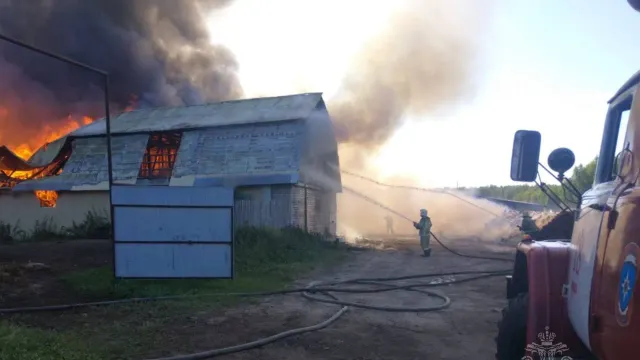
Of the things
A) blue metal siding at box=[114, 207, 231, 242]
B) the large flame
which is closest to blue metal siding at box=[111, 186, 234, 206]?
blue metal siding at box=[114, 207, 231, 242]

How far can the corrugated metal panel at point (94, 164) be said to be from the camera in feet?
61.2

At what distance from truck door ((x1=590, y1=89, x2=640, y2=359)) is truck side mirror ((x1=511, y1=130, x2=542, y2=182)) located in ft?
2.31

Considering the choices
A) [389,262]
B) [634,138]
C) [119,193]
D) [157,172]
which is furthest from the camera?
[157,172]

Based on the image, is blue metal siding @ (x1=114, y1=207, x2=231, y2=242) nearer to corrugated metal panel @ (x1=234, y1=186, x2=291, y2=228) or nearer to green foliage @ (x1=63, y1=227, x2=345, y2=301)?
green foliage @ (x1=63, y1=227, x2=345, y2=301)

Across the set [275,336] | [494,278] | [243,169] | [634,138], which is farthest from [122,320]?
[243,169]

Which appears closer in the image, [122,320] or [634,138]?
[634,138]

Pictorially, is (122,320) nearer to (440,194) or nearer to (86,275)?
(86,275)

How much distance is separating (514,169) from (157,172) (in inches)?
719

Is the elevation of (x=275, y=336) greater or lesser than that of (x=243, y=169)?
lesser

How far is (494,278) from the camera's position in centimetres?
1100

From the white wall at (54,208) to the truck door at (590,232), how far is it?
1760 cm

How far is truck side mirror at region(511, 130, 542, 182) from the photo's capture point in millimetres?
3154

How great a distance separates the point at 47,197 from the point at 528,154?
20.1 metres

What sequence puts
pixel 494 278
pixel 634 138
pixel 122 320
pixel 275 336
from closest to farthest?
pixel 634 138
pixel 275 336
pixel 122 320
pixel 494 278
